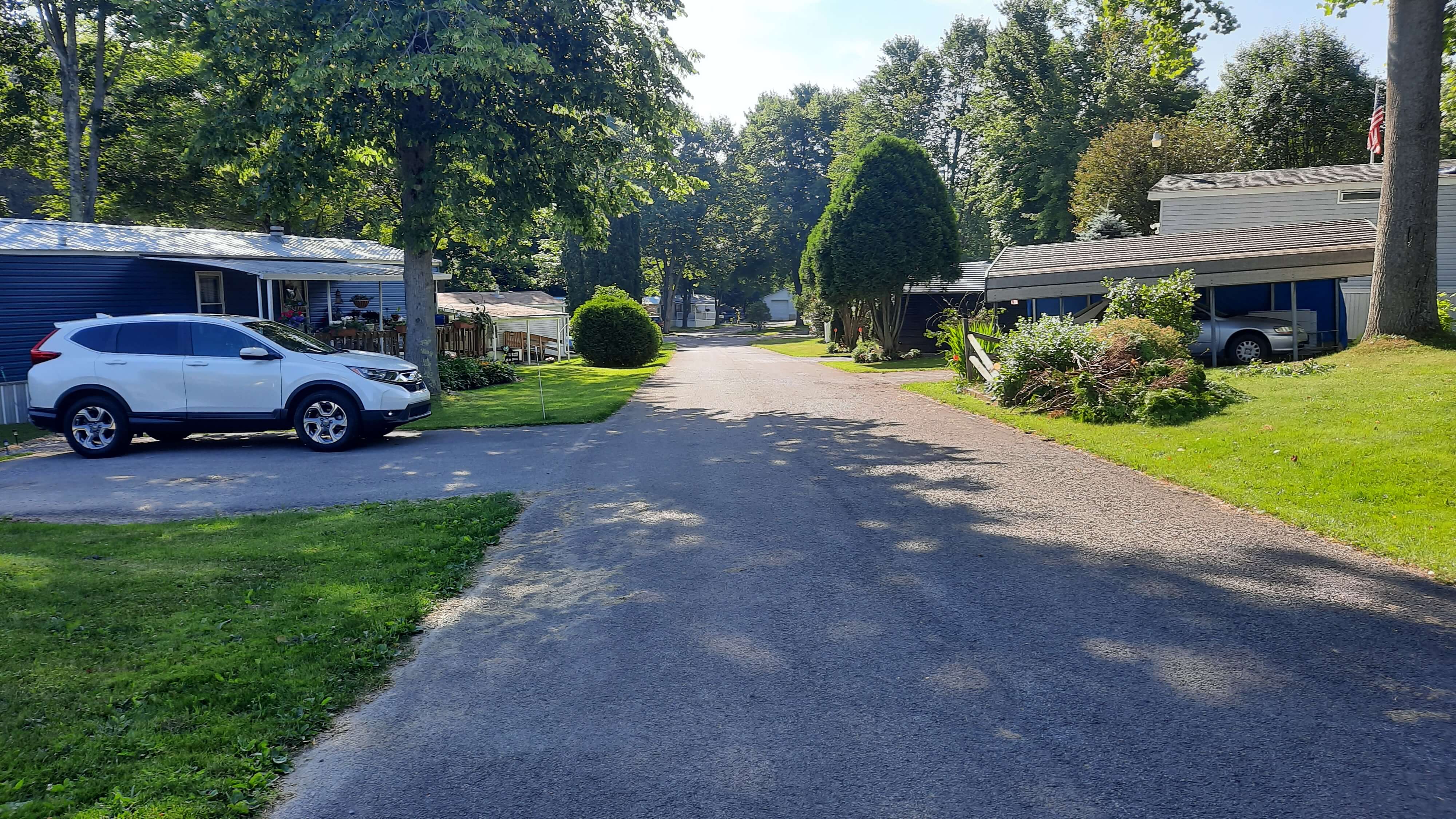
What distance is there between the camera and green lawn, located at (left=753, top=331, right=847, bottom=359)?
43.1m

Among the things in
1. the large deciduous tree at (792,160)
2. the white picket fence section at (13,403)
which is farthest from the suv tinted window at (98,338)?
the large deciduous tree at (792,160)

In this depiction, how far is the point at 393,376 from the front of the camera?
44.3 ft

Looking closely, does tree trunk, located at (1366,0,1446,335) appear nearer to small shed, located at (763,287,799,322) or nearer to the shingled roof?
the shingled roof

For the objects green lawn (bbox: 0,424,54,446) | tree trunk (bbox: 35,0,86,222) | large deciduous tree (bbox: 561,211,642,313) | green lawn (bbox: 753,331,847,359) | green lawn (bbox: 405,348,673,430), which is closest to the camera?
green lawn (bbox: 0,424,54,446)

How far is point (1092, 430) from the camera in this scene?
12.5 metres

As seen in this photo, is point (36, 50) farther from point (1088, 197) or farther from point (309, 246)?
point (1088, 197)

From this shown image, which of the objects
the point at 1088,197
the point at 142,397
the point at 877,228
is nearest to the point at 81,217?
the point at 142,397

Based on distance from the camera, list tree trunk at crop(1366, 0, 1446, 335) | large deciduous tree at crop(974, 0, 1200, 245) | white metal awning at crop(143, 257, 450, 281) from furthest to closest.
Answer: large deciduous tree at crop(974, 0, 1200, 245), white metal awning at crop(143, 257, 450, 281), tree trunk at crop(1366, 0, 1446, 335)

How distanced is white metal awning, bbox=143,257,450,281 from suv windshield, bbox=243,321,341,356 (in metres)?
8.08

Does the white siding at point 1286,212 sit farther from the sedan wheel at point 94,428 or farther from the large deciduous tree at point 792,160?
the large deciduous tree at point 792,160

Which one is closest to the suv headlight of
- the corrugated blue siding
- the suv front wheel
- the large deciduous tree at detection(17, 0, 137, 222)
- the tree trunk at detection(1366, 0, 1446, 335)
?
the suv front wheel

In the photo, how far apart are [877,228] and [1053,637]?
27573 millimetres

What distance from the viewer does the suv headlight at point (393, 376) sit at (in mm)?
13195

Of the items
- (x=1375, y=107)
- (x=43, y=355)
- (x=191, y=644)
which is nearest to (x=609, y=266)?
(x=1375, y=107)
